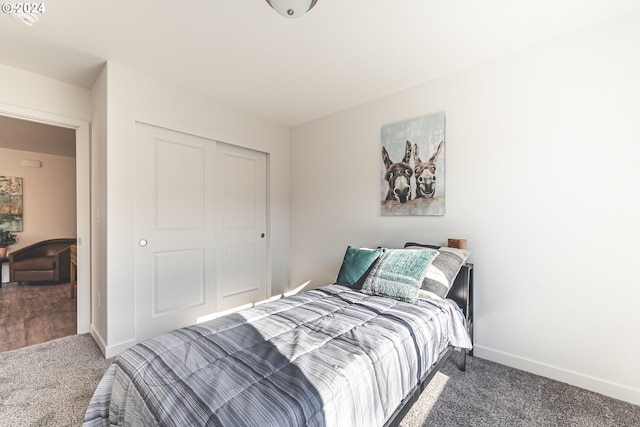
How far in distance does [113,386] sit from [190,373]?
15.6 inches

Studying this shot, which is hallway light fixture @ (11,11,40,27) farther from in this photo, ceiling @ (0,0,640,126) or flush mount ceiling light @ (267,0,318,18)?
flush mount ceiling light @ (267,0,318,18)

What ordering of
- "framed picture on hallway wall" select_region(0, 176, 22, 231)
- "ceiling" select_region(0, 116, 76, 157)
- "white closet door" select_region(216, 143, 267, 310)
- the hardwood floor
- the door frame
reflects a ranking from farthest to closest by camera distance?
"framed picture on hallway wall" select_region(0, 176, 22, 231) → "ceiling" select_region(0, 116, 76, 157) → "white closet door" select_region(216, 143, 267, 310) → the door frame → the hardwood floor

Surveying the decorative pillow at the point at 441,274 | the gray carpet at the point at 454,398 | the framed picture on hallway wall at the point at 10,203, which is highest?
the framed picture on hallway wall at the point at 10,203

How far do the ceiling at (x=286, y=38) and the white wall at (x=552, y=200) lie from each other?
0.23 meters

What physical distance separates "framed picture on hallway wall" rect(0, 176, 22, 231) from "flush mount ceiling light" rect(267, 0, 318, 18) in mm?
6013

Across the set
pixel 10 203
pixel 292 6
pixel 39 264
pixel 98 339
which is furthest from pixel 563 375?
pixel 10 203

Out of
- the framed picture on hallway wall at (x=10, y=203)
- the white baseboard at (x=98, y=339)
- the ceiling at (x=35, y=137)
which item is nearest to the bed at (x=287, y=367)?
the white baseboard at (x=98, y=339)

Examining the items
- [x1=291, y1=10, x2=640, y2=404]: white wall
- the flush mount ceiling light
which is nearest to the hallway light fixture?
the flush mount ceiling light

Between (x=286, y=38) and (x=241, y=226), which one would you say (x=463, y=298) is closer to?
(x=286, y=38)

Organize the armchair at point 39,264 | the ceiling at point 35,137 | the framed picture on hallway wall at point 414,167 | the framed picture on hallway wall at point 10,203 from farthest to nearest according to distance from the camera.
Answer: the framed picture on hallway wall at point 10,203 → the armchair at point 39,264 → the ceiling at point 35,137 → the framed picture on hallway wall at point 414,167

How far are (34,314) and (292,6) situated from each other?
4.26 meters

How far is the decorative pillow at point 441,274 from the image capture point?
195cm

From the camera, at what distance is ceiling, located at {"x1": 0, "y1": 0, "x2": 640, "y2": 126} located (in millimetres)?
1713

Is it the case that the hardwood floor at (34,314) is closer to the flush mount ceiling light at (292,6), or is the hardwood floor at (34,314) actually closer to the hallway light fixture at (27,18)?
the hallway light fixture at (27,18)
